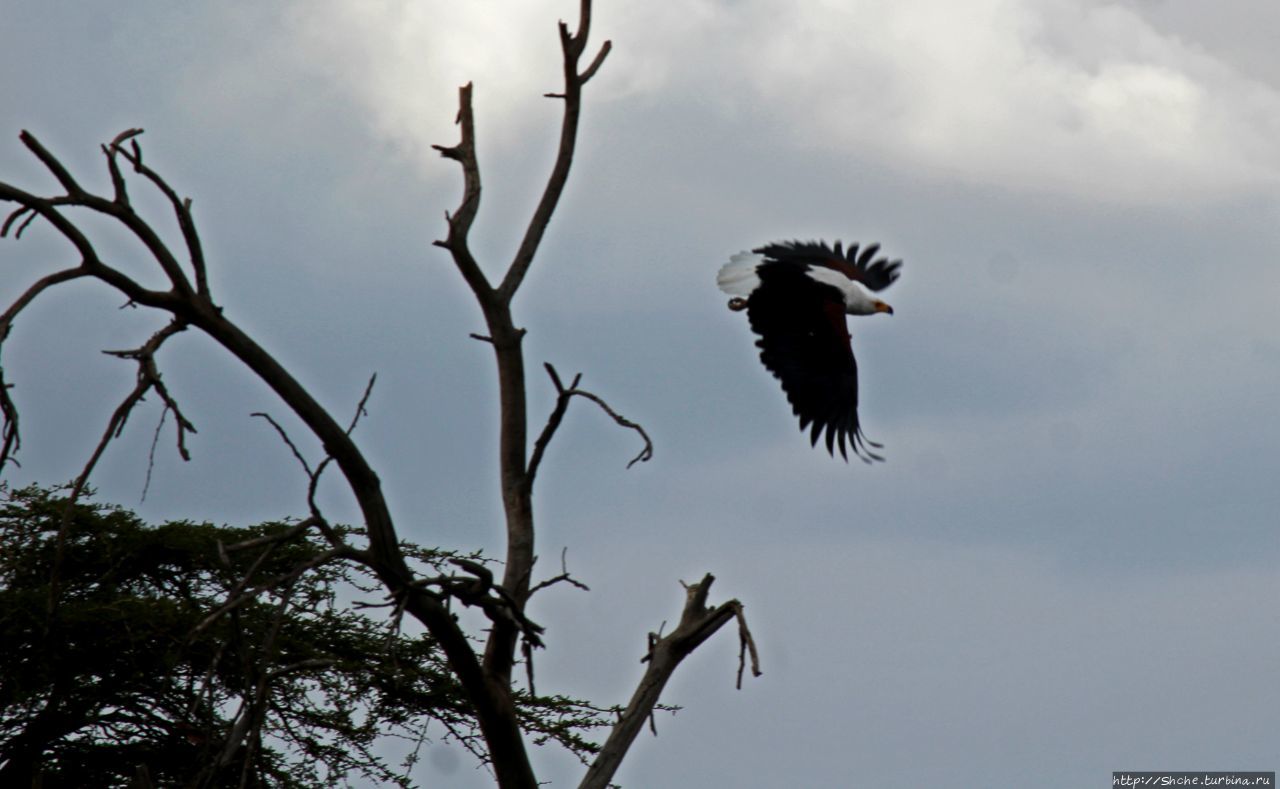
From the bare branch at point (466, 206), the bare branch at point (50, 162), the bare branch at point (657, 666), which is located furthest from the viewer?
the bare branch at point (657, 666)

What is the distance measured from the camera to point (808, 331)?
9.42 metres

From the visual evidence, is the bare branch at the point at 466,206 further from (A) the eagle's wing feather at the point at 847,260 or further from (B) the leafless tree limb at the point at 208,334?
(A) the eagle's wing feather at the point at 847,260

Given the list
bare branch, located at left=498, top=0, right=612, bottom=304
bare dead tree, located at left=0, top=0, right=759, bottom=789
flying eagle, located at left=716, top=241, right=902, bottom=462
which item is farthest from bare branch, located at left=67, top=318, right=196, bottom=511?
flying eagle, located at left=716, top=241, right=902, bottom=462

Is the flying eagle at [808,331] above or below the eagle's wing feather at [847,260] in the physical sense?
below

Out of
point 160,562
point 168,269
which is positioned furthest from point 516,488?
point 160,562

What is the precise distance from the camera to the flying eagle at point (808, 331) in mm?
9117

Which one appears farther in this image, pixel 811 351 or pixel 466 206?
pixel 811 351

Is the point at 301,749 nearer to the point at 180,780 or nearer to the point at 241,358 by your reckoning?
the point at 180,780

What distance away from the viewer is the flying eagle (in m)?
9.12

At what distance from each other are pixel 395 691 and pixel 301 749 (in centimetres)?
75

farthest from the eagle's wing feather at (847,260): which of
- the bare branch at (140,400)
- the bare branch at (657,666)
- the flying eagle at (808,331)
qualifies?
the bare branch at (140,400)

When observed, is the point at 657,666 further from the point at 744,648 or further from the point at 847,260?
the point at 847,260

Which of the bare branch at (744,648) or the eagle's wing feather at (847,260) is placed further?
the eagle's wing feather at (847,260)

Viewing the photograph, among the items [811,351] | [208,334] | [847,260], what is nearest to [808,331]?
[811,351]
